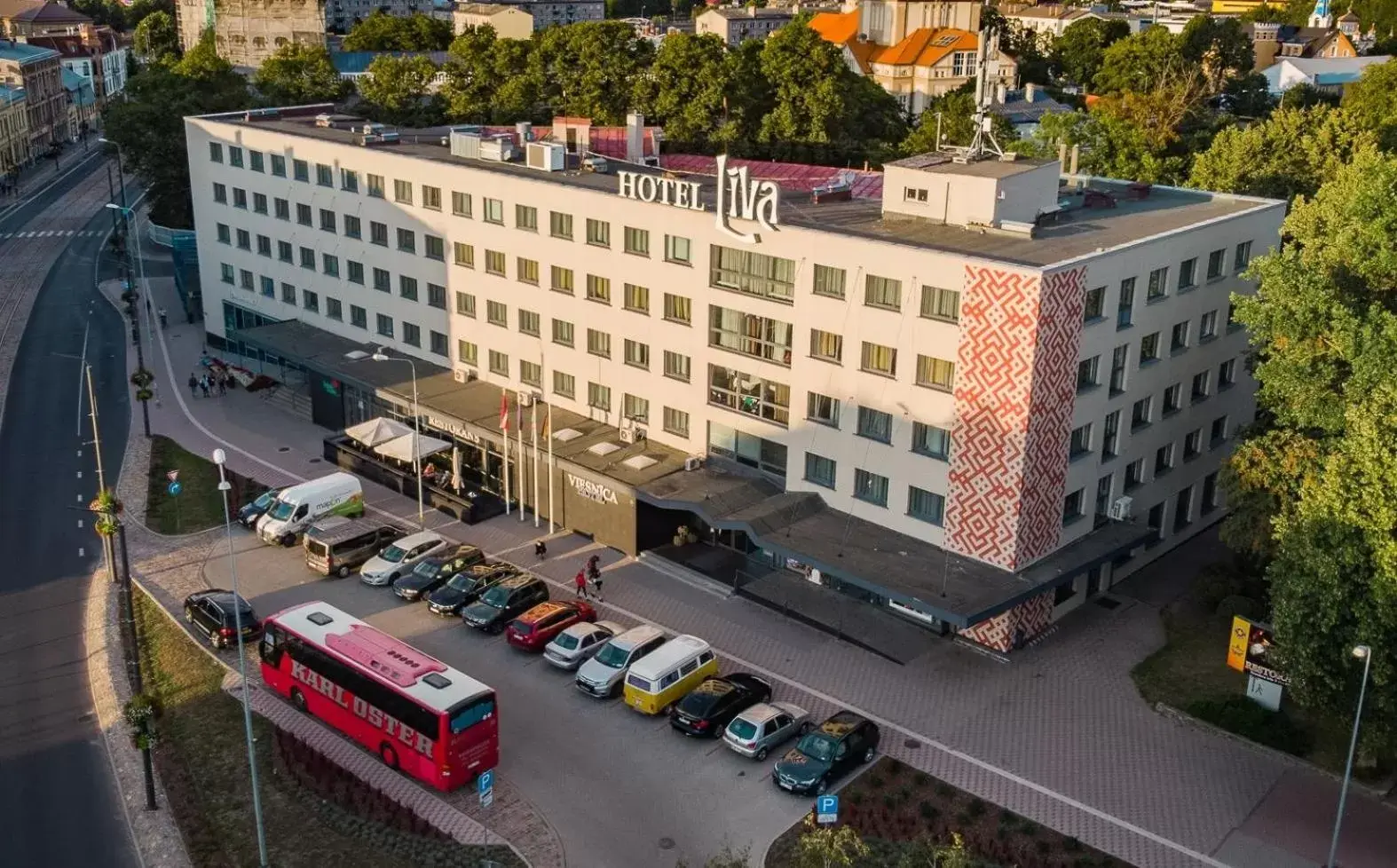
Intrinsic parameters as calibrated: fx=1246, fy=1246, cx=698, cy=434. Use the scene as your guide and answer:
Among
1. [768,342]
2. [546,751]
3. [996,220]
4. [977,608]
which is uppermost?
[996,220]

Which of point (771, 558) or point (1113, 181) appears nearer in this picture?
point (771, 558)

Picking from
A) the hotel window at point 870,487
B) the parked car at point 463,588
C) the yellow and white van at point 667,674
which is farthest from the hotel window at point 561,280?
the yellow and white van at point 667,674

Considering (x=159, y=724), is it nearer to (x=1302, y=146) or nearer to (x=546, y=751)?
(x=546, y=751)

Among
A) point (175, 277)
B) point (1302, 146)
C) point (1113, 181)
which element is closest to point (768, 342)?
point (1113, 181)

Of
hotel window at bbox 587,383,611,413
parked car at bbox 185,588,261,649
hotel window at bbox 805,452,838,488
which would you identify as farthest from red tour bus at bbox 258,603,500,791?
hotel window at bbox 587,383,611,413

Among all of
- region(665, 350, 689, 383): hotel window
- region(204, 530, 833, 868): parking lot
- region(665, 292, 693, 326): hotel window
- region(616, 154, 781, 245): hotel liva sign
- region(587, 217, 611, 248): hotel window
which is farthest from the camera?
region(587, 217, 611, 248): hotel window

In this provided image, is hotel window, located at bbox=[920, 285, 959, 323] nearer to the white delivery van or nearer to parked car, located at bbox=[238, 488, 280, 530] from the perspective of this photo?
the white delivery van
